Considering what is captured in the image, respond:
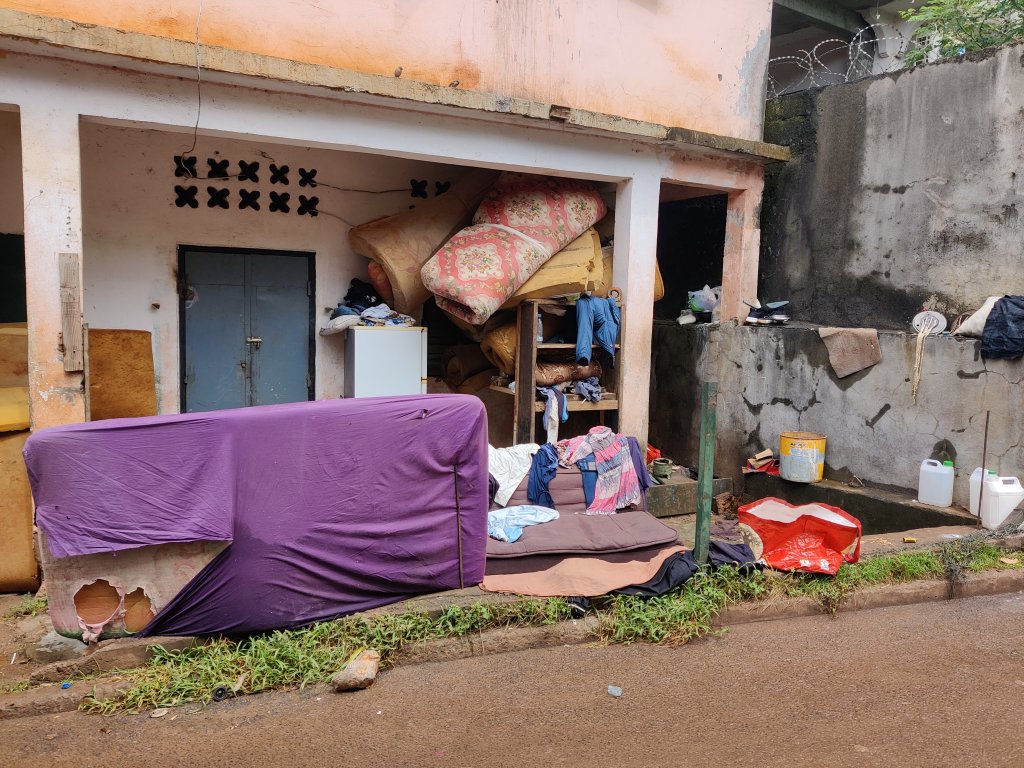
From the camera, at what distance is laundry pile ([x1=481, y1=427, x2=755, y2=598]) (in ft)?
17.0

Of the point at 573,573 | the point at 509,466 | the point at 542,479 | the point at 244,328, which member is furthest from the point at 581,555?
the point at 244,328

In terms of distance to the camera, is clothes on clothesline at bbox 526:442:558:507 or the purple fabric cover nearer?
the purple fabric cover

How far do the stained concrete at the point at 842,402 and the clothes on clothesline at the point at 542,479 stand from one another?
2811 millimetres

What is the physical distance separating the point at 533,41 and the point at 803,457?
4.90m

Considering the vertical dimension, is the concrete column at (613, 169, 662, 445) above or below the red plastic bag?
above

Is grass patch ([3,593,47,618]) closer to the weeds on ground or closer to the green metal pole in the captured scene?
the weeds on ground

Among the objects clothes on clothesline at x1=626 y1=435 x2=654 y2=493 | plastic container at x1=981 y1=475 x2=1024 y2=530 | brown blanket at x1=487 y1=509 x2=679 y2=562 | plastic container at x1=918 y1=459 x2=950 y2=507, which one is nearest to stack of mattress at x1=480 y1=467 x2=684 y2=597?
brown blanket at x1=487 y1=509 x2=679 y2=562

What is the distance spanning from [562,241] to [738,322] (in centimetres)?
239

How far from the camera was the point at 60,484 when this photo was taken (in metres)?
3.99

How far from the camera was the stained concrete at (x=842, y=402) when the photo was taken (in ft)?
21.9

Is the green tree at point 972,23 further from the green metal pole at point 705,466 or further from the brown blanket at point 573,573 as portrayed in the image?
the brown blanket at point 573,573

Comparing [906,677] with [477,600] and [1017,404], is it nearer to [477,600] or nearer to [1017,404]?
[477,600]

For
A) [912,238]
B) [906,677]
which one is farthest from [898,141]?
[906,677]

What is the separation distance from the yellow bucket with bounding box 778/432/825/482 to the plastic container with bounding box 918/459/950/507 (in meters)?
1.00
